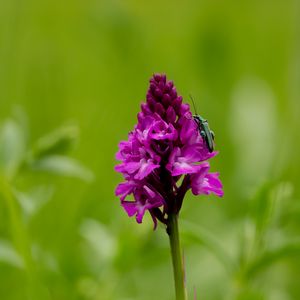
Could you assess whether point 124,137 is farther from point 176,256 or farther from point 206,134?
point 176,256

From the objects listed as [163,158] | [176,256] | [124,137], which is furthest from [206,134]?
[124,137]

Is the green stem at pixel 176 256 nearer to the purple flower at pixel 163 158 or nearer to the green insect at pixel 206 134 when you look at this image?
the purple flower at pixel 163 158

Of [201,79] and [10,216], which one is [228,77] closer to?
[201,79]

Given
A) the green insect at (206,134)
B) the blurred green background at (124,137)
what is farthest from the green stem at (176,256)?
the blurred green background at (124,137)

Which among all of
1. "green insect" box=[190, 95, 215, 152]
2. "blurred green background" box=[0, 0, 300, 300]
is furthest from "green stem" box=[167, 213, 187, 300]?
"blurred green background" box=[0, 0, 300, 300]

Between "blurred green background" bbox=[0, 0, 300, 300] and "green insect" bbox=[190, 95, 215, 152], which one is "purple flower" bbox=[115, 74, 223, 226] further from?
"blurred green background" bbox=[0, 0, 300, 300]

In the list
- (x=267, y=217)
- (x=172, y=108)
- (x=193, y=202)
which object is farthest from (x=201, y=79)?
(x=172, y=108)
